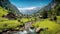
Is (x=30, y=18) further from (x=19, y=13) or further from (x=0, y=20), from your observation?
(x=0, y=20)

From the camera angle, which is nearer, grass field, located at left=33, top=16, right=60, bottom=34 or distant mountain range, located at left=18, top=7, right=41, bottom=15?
grass field, located at left=33, top=16, right=60, bottom=34

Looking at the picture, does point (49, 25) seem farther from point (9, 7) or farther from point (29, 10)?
point (9, 7)

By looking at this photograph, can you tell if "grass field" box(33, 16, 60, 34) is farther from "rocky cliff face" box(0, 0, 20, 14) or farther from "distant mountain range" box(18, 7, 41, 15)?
"rocky cliff face" box(0, 0, 20, 14)

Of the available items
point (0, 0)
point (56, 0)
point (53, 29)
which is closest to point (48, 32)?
point (53, 29)

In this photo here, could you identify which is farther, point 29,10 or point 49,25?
point 29,10

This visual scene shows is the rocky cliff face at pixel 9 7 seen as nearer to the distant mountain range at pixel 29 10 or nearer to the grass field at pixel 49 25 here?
the distant mountain range at pixel 29 10

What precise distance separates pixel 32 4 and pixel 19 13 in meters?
1.69

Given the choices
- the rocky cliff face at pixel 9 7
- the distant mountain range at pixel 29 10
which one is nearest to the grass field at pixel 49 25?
the distant mountain range at pixel 29 10

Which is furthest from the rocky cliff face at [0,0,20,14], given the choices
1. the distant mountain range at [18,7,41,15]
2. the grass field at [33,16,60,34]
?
the grass field at [33,16,60,34]

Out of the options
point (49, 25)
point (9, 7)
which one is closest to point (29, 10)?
point (49, 25)

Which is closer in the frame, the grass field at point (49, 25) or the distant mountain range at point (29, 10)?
the grass field at point (49, 25)

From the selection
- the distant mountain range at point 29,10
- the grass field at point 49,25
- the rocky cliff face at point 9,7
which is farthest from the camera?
the rocky cliff face at point 9,7

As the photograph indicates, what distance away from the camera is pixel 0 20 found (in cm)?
1822

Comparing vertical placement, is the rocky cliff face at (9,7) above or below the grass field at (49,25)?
above
